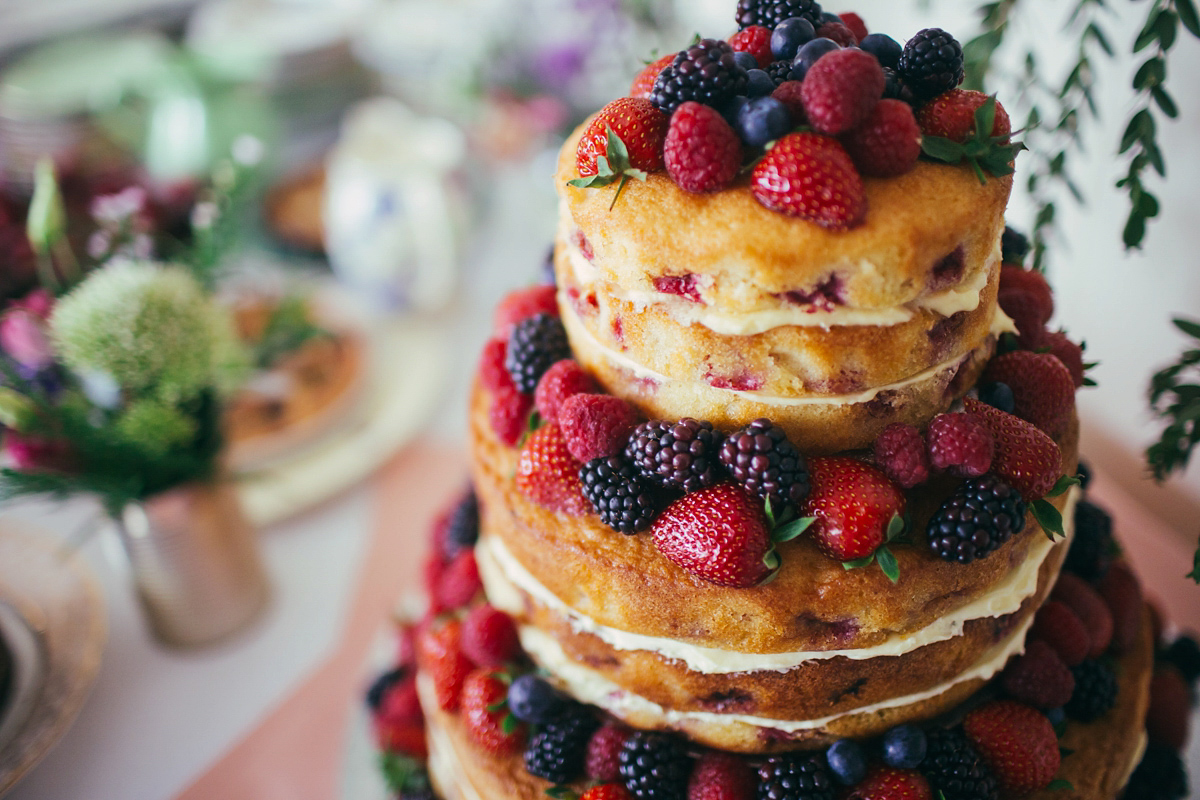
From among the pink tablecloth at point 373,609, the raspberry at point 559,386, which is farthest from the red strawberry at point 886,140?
the pink tablecloth at point 373,609

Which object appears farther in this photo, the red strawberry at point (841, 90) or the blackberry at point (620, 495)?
the blackberry at point (620, 495)

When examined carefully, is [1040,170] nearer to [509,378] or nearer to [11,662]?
[509,378]

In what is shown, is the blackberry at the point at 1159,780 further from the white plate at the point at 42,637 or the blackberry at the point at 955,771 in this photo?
the white plate at the point at 42,637

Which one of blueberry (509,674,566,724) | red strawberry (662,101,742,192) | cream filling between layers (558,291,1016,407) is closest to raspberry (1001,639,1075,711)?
cream filling between layers (558,291,1016,407)

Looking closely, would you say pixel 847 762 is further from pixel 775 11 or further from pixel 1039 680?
pixel 775 11

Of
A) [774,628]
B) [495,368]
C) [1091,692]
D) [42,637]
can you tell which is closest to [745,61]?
[495,368]
